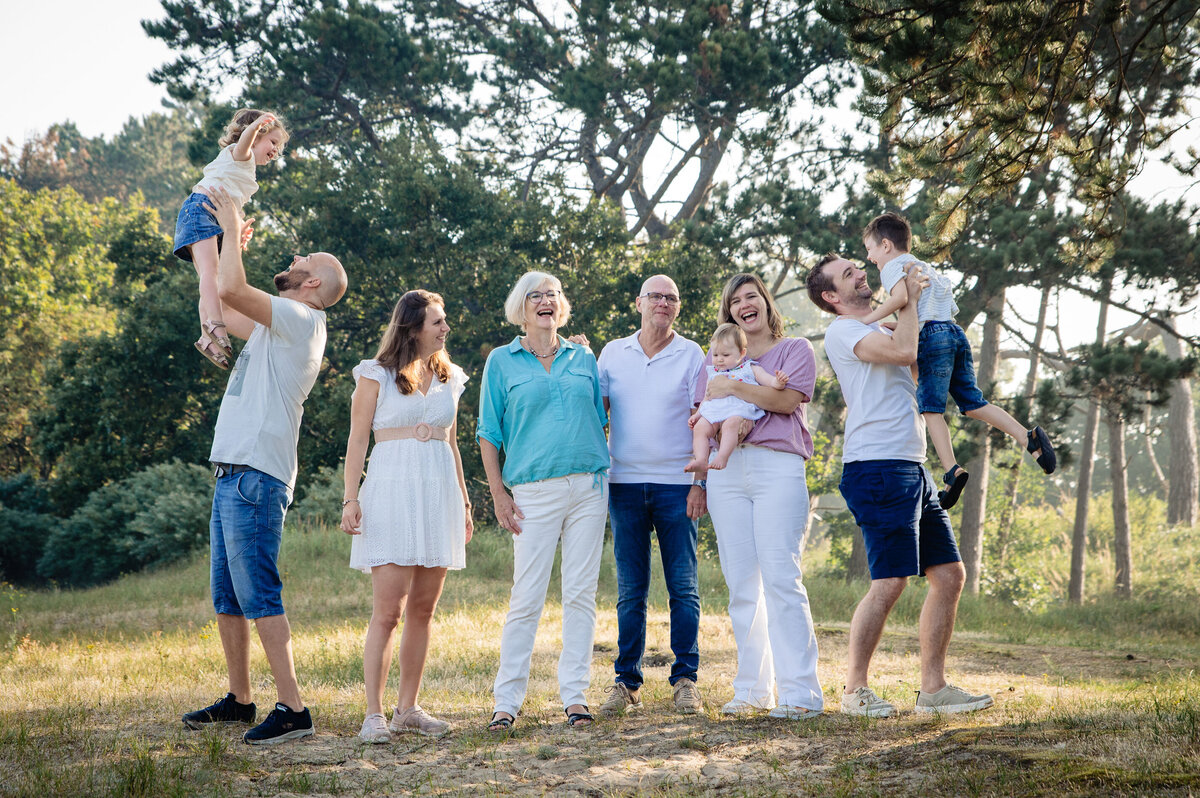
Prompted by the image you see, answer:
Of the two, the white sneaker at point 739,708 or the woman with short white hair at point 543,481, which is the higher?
the woman with short white hair at point 543,481

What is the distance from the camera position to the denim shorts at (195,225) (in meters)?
4.29

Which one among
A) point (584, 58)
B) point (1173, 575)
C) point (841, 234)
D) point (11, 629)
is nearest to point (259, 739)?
point (11, 629)

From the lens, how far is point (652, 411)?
512 centimetres

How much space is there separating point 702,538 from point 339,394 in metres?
8.70

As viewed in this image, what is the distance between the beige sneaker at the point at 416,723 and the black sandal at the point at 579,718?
61cm

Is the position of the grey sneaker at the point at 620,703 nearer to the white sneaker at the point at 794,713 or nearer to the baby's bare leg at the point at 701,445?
the white sneaker at the point at 794,713

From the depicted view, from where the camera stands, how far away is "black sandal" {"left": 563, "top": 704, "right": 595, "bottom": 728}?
15.7 ft

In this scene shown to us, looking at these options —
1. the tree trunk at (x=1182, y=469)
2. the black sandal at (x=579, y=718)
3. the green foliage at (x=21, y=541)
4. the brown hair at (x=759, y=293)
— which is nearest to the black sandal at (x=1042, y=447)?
the brown hair at (x=759, y=293)

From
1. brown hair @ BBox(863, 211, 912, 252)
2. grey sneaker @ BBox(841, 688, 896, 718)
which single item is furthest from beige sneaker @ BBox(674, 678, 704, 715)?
brown hair @ BBox(863, 211, 912, 252)

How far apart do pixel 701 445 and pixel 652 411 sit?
38cm

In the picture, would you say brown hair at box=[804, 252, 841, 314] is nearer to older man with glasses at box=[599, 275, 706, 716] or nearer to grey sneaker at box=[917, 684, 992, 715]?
older man with glasses at box=[599, 275, 706, 716]

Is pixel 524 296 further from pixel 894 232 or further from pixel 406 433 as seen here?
pixel 894 232

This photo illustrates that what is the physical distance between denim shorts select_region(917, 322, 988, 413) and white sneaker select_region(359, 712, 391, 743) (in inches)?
121

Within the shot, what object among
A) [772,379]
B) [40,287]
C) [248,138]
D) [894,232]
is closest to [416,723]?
[772,379]
